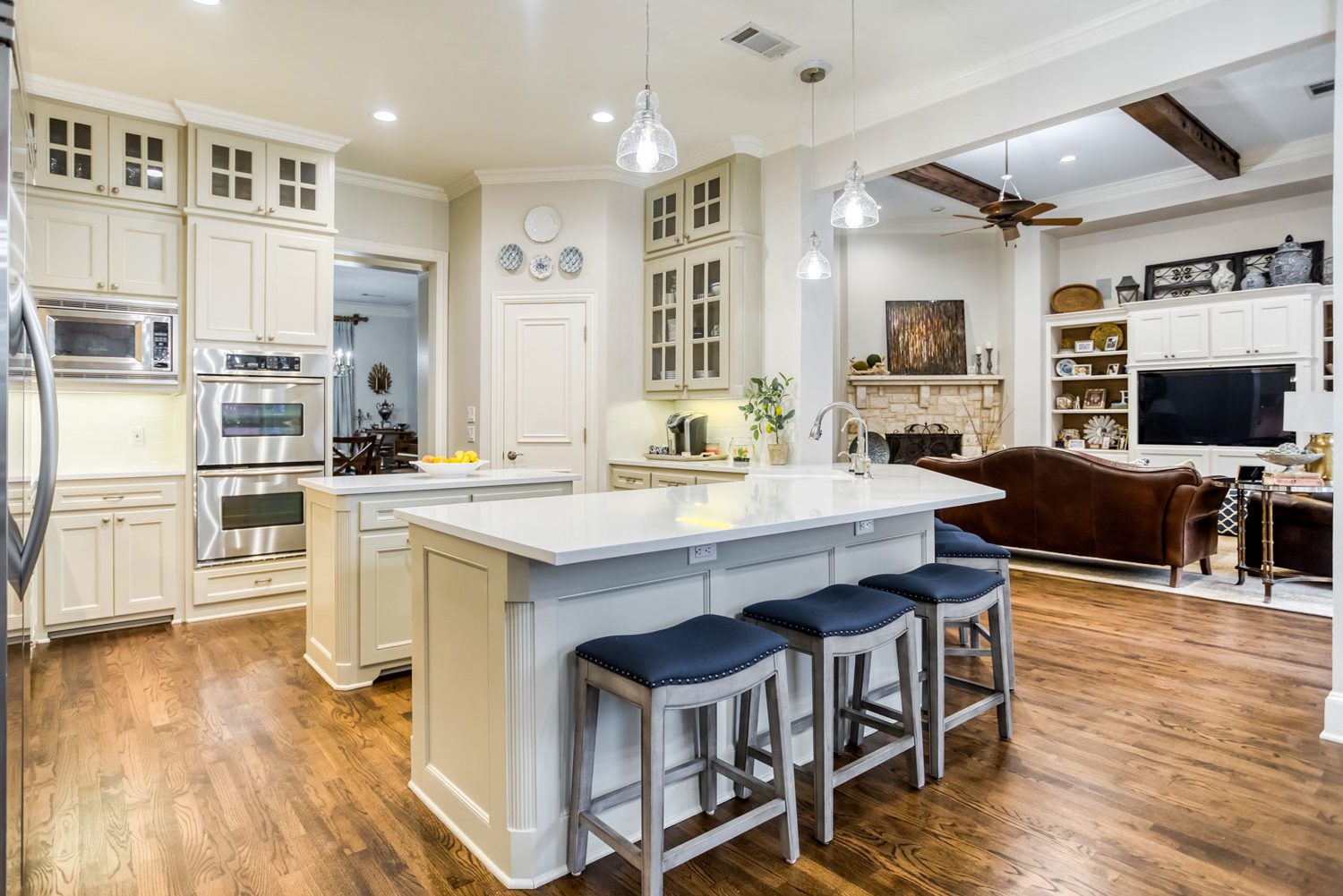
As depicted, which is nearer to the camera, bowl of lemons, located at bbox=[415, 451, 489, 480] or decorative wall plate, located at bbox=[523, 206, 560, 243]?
bowl of lemons, located at bbox=[415, 451, 489, 480]

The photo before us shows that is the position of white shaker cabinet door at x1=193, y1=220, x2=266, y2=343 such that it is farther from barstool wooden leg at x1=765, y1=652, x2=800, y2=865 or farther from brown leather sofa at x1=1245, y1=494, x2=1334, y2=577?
brown leather sofa at x1=1245, y1=494, x2=1334, y2=577

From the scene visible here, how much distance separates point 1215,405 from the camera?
272 inches

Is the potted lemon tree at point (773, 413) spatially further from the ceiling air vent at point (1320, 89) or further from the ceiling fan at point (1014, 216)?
the ceiling air vent at point (1320, 89)

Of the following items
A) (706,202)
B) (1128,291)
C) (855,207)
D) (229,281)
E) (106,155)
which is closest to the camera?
(855,207)

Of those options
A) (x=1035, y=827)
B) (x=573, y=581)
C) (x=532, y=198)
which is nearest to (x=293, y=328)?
(x=532, y=198)

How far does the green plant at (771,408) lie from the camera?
4848 mm

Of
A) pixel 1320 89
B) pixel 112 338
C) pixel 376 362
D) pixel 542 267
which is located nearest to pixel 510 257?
pixel 542 267

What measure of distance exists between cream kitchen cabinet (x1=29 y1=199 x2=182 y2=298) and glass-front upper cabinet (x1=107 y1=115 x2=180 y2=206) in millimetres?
133

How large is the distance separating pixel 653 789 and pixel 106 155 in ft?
15.4

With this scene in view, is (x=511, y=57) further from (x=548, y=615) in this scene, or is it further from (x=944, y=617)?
(x=944, y=617)

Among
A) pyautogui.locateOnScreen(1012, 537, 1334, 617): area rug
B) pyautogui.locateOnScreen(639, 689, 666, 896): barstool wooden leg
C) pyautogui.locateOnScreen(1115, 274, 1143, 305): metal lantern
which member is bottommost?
pyautogui.locateOnScreen(1012, 537, 1334, 617): area rug

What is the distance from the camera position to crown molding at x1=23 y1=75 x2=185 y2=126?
→ 3.99 metres

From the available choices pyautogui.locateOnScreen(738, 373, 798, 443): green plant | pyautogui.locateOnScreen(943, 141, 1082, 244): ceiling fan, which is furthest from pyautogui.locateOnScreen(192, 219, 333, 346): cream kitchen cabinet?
pyautogui.locateOnScreen(943, 141, 1082, 244): ceiling fan

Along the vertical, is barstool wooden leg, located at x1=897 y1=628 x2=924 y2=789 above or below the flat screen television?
below
